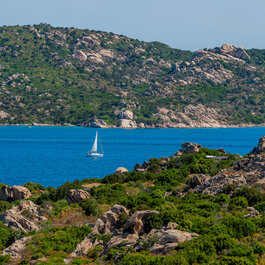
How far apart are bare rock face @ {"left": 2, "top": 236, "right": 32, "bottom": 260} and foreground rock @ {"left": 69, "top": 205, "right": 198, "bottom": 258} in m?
3.80

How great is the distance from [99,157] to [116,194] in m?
94.2

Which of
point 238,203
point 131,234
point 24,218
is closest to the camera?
Result: point 131,234

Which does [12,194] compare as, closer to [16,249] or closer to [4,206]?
[4,206]

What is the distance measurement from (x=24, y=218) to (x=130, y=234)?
1069 cm

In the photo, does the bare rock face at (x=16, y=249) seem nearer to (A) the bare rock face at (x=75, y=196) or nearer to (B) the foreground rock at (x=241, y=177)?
(A) the bare rock face at (x=75, y=196)

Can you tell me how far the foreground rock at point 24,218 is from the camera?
36719 millimetres

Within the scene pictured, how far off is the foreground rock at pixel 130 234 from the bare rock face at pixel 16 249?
3802mm

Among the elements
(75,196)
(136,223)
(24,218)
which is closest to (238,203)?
(136,223)

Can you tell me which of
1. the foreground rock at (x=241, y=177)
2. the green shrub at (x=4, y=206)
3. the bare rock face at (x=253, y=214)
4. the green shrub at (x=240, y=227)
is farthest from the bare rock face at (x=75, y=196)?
the green shrub at (x=240, y=227)

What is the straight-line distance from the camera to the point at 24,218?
37.6 meters

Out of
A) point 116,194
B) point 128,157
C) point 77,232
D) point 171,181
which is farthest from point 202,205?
point 128,157

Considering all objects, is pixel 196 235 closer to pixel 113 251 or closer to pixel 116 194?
pixel 113 251

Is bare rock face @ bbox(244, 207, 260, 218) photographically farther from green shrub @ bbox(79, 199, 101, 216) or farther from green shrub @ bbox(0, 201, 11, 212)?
green shrub @ bbox(0, 201, 11, 212)

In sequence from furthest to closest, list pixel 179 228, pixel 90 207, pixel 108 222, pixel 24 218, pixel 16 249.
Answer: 1. pixel 90 207
2. pixel 24 218
3. pixel 108 222
4. pixel 16 249
5. pixel 179 228
